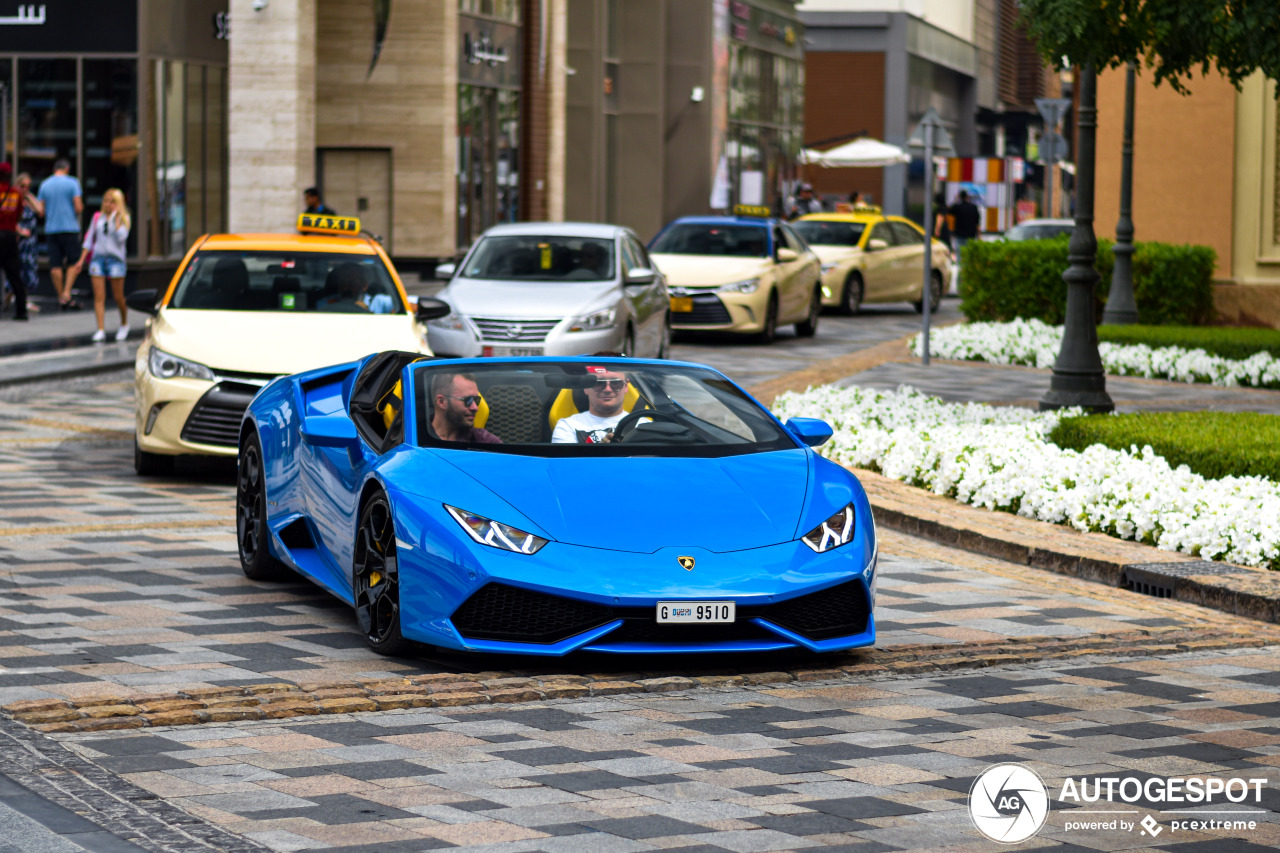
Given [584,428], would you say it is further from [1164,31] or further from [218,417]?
[1164,31]

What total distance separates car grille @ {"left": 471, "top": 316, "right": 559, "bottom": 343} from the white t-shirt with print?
1065 centimetres

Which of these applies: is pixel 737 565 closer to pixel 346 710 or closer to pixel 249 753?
pixel 346 710

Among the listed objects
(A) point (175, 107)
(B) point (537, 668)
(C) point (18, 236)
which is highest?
(A) point (175, 107)

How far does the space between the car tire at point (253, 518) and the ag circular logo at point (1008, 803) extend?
435 centimetres

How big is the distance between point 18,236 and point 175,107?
21.5ft

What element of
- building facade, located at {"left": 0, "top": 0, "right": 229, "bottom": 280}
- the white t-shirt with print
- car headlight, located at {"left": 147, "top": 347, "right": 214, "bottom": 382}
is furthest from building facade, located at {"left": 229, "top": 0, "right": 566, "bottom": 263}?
the white t-shirt with print

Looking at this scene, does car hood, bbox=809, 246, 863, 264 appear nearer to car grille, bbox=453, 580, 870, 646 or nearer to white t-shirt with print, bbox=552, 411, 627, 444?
white t-shirt with print, bbox=552, 411, 627, 444

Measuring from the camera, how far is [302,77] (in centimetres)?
3216

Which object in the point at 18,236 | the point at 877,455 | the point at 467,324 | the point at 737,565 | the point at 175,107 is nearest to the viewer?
the point at 737,565

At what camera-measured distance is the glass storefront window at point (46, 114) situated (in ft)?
101

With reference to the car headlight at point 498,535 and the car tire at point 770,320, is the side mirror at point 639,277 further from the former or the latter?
the car headlight at point 498,535

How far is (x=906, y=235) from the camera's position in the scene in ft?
112

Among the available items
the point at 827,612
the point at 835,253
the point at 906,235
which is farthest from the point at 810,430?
the point at 906,235

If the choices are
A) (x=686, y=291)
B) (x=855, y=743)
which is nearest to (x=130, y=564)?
(x=855, y=743)
